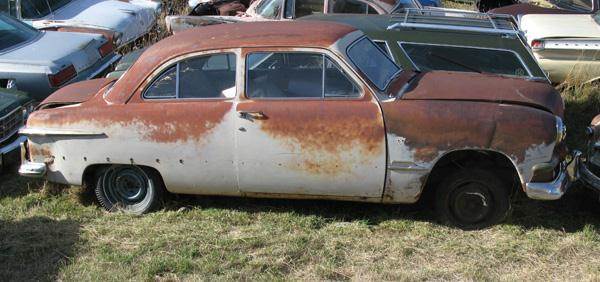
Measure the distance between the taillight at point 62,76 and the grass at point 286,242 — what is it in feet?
6.01

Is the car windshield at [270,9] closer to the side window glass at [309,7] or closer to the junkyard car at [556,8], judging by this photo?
the side window glass at [309,7]

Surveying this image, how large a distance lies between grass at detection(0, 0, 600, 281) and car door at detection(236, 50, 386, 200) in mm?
375

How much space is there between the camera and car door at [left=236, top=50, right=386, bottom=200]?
502cm

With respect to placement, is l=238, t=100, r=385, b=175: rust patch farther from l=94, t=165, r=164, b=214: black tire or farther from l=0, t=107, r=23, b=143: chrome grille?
l=0, t=107, r=23, b=143: chrome grille

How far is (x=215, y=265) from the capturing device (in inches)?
188

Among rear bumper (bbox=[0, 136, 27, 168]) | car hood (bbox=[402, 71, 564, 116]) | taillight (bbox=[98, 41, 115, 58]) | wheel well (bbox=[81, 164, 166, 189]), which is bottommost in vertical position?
rear bumper (bbox=[0, 136, 27, 168])

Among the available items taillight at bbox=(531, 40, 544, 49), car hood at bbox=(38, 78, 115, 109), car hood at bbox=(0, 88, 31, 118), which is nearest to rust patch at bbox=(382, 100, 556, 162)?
car hood at bbox=(38, 78, 115, 109)

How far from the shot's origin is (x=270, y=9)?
952cm

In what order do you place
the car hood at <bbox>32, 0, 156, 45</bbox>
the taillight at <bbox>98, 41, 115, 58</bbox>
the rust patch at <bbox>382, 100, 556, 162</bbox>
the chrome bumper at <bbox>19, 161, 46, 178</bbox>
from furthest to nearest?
1. the car hood at <bbox>32, 0, 156, 45</bbox>
2. the taillight at <bbox>98, 41, 115, 58</bbox>
3. the chrome bumper at <bbox>19, 161, 46, 178</bbox>
4. the rust patch at <bbox>382, 100, 556, 162</bbox>

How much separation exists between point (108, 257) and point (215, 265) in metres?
0.81

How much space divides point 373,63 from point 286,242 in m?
1.58

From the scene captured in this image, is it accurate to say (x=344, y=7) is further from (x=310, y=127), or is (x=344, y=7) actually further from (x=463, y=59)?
(x=310, y=127)

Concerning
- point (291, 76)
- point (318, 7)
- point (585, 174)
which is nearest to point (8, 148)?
point (291, 76)

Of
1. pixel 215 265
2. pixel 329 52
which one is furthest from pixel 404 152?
pixel 215 265
